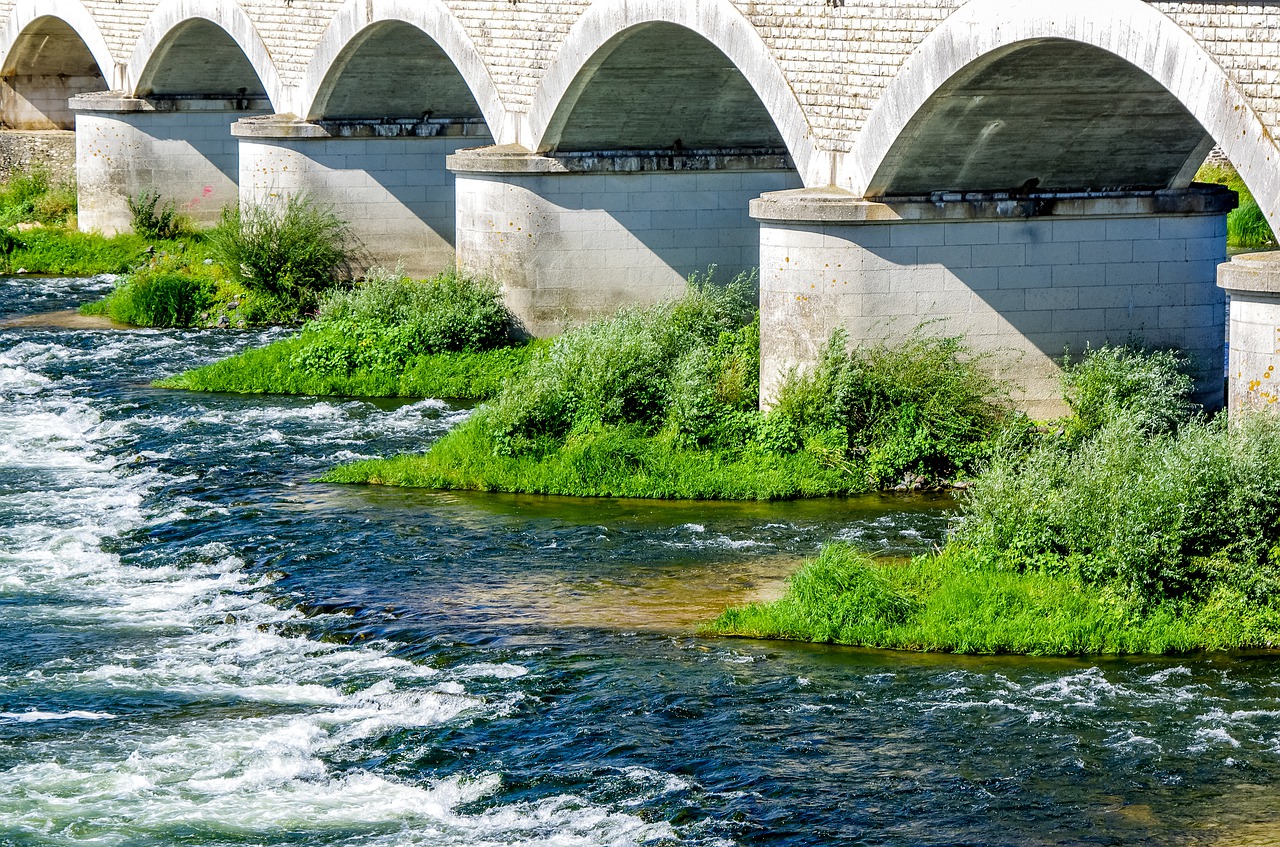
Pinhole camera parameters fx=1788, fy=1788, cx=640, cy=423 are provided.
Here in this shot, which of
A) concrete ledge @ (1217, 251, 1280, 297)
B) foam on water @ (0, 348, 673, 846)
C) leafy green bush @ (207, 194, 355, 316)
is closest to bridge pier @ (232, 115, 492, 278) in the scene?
leafy green bush @ (207, 194, 355, 316)

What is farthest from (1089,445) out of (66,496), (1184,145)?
(66,496)

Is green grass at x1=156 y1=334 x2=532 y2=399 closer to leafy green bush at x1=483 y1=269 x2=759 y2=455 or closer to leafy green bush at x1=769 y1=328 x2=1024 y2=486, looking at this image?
leafy green bush at x1=483 y1=269 x2=759 y2=455

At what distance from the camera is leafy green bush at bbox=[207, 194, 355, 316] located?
2573 centimetres

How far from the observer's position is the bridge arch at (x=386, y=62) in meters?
23.8

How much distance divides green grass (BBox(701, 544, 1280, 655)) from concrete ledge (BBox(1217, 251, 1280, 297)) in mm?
2232

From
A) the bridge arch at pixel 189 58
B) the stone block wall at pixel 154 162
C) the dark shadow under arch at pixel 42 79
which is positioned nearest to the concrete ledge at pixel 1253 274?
the bridge arch at pixel 189 58

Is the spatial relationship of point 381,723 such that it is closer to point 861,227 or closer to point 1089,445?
point 1089,445

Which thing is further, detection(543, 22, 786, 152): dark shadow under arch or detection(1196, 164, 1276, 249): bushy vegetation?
detection(1196, 164, 1276, 249): bushy vegetation

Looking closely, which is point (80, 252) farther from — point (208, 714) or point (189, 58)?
point (208, 714)

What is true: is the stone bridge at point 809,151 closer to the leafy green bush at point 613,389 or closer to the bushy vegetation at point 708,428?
the bushy vegetation at point 708,428

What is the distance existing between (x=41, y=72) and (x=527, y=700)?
32.5m

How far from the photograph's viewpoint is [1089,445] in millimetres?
14602

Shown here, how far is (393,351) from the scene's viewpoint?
21.5 metres

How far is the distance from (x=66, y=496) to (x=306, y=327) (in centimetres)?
646
